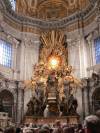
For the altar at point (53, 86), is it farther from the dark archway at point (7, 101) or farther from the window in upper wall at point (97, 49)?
the window in upper wall at point (97, 49)

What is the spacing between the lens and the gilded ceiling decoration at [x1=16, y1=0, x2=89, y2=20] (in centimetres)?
2066

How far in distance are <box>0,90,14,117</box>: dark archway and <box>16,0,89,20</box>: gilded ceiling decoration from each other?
7.14m

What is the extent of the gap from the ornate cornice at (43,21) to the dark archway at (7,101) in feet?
19.6

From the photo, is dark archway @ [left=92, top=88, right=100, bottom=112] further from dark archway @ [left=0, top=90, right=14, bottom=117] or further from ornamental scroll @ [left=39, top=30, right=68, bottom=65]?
dark archway @ [left=0, top=90, right=14, bottom=117]

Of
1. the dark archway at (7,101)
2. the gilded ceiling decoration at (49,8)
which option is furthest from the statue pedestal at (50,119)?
the gilded ceiling decoration at (49,8)

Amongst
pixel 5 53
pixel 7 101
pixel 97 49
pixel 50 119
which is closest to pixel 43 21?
pixel 5 53

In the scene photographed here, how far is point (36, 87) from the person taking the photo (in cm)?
1722

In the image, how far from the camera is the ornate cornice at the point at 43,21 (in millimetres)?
18609

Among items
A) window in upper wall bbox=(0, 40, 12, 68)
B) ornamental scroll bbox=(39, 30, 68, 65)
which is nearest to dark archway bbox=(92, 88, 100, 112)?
ornamental scroll bbox=(39, 30, 68, 65)

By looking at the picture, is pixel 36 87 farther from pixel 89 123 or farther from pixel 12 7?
pixel 89 123

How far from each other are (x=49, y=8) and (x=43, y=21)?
6.69 feet

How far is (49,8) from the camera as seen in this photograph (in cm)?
2189

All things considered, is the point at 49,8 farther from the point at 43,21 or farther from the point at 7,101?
the point at 7,101

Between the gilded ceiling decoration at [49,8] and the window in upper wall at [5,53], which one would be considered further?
the gilded ceiling decoration at [49,8]
